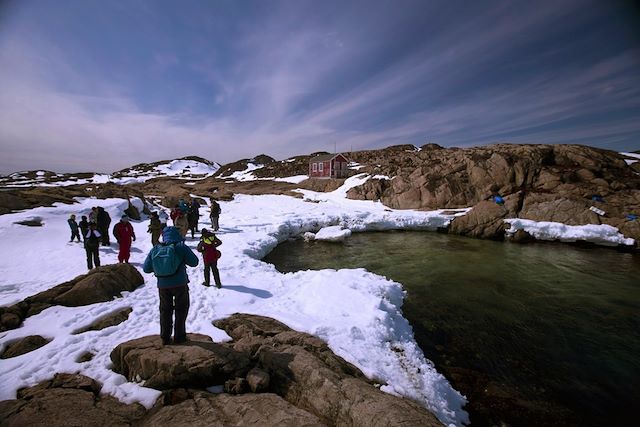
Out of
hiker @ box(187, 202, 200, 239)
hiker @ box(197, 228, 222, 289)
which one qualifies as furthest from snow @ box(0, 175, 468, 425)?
hiker @ box(187, 202, 200, 239)

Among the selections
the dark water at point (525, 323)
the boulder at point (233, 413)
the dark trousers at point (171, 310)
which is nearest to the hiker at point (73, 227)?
the dark water at point (525, 323)

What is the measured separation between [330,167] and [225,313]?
1866 inches

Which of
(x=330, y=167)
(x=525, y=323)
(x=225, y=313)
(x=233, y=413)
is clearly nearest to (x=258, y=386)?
(x=233, y=413)

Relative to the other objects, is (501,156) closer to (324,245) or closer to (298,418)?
(324,245)

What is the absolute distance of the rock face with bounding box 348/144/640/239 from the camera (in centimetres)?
2288

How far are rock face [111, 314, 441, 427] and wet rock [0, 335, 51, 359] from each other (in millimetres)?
1995

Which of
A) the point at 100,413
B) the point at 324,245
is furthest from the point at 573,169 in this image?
the point at 100,413

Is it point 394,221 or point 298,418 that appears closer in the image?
point 298,418

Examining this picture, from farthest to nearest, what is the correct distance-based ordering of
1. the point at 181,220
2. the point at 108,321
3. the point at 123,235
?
the point at 181,220 → the point at 123,235 → the point at 108,321

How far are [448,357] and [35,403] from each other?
27.4 feet

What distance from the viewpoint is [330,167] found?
53.3 meters

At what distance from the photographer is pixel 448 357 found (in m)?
7.42

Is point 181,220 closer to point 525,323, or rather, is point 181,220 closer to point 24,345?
point 24,345

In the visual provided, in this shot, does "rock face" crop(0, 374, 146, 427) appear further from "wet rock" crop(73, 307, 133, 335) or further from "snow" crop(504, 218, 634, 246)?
"snow" crop(504, 218, 634, 246)
